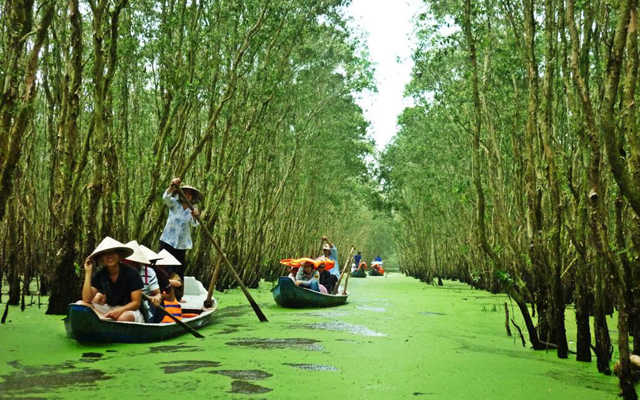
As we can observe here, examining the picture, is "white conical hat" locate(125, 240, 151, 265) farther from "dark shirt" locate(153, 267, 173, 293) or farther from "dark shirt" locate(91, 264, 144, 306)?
"dark shirt" locate(153, 267, 173, 293)

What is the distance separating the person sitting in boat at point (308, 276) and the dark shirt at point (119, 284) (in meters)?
5.09

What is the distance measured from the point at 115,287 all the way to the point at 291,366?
6.43 feet

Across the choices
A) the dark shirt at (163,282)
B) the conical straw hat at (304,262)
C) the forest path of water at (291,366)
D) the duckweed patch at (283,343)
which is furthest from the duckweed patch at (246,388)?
the conical straw hat at (304,262)

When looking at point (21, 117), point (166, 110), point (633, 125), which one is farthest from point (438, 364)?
point (166, 110)

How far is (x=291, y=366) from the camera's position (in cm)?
523

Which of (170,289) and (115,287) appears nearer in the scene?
(115,287)

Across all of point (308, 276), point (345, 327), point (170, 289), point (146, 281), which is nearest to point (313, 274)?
point (308, 276)

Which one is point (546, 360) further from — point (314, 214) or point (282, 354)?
point (314, 214)

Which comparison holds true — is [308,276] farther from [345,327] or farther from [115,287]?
[115,287]

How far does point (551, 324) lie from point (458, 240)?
15.9 meters

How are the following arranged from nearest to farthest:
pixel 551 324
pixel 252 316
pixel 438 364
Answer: pixel 438 364 < pixel 551 324 < pixel 252 316

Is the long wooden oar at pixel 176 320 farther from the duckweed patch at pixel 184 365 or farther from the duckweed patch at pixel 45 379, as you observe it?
the duckweed patch at pixel 45 379

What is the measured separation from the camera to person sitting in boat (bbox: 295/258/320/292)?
1101cm

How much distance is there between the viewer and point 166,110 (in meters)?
9.34
